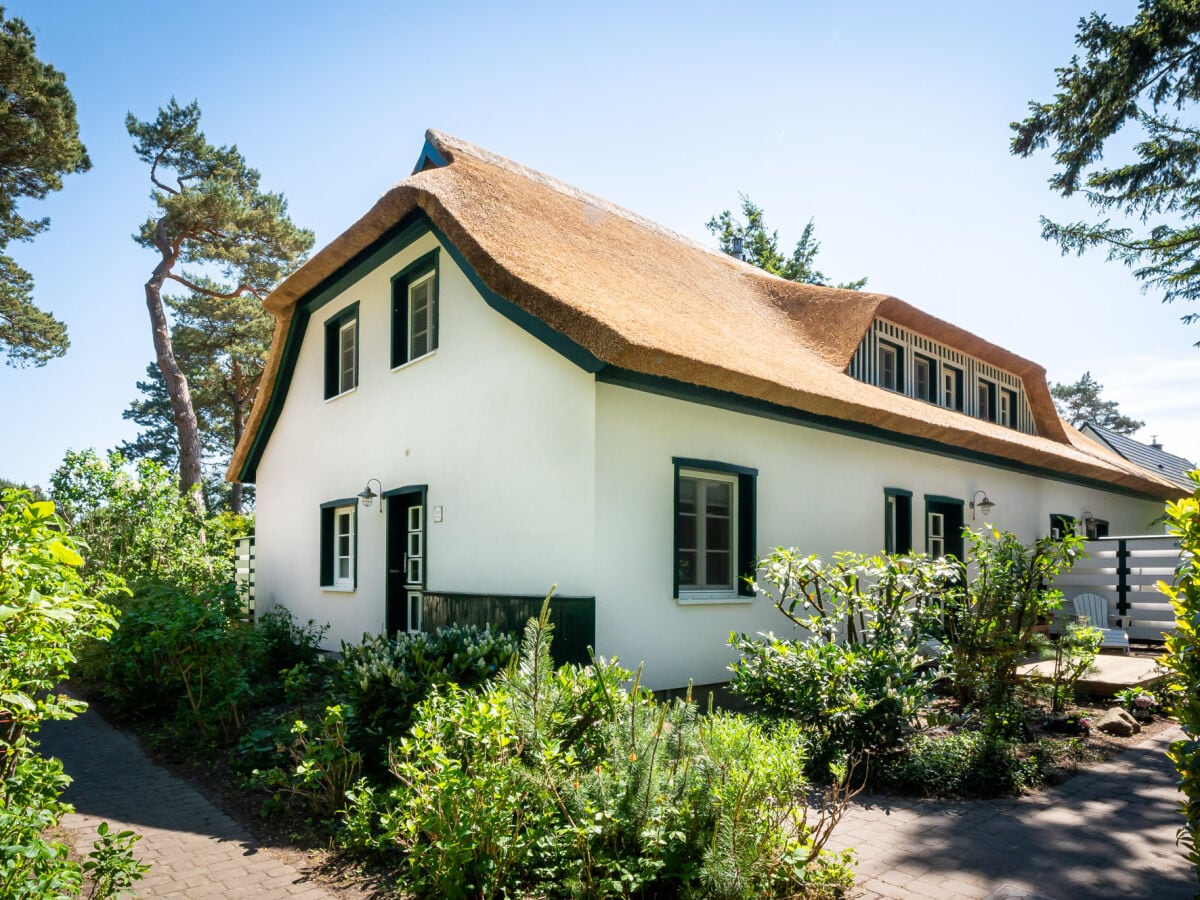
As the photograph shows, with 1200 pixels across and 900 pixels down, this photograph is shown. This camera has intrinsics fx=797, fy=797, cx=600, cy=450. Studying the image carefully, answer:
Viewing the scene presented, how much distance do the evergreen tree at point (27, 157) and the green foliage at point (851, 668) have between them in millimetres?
16778

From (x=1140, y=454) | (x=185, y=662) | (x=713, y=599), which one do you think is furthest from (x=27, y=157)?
(x=1140, y=454)

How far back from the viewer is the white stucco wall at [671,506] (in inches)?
268

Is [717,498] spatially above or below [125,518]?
above

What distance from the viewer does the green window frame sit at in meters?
10.5

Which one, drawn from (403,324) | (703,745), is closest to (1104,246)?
(403,324)

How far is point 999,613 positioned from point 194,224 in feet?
68.2

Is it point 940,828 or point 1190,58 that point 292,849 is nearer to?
point 940,828

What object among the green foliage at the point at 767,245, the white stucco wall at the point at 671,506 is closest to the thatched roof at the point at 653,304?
the white stucco wall at the point at 671,506

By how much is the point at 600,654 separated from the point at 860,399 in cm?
417

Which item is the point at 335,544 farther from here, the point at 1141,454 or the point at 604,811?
the point at 1141,454

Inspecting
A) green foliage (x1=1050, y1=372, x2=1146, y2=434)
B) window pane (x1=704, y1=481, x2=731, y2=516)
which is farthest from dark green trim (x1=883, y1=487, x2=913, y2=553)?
green foliage (x1=1050, y1=372, x2=1146, y2=434)

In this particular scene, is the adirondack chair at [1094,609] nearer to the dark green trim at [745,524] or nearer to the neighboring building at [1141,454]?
the dark green trim at [745,524]

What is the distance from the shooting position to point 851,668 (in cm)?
576

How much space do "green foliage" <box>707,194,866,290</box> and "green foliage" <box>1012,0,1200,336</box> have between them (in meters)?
10.5
